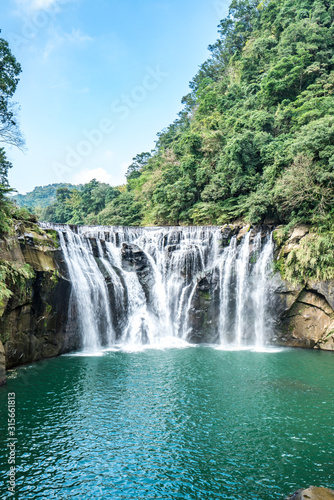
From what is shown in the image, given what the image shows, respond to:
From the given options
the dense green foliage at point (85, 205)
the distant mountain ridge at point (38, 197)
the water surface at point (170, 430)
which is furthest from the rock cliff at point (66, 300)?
the distant mountain ridge at point (38, 197)

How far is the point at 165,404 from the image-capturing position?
9078mm

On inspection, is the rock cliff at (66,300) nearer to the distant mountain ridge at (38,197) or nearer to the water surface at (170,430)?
the water surface at (170,430)

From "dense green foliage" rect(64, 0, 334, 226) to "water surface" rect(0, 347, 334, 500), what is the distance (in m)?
9.84

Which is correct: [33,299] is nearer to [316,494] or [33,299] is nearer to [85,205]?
[316,494]

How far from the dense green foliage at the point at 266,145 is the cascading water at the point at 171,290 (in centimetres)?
331

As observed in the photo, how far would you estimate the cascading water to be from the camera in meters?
17.0

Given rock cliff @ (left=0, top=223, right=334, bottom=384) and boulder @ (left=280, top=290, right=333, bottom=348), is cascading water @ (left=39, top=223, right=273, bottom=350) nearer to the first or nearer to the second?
rock cliff @ (left=0, top=223, right=334, bottom=384)

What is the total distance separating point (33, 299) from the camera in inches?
520

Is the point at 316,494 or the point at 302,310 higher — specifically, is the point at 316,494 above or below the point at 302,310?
below

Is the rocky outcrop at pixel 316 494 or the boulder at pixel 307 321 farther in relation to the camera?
the boulder at pixel 307 321

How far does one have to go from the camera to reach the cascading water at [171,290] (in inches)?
668

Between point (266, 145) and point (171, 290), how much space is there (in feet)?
40.3

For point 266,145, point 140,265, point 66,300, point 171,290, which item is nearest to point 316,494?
point 66,300

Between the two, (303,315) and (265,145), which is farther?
(265,145)
